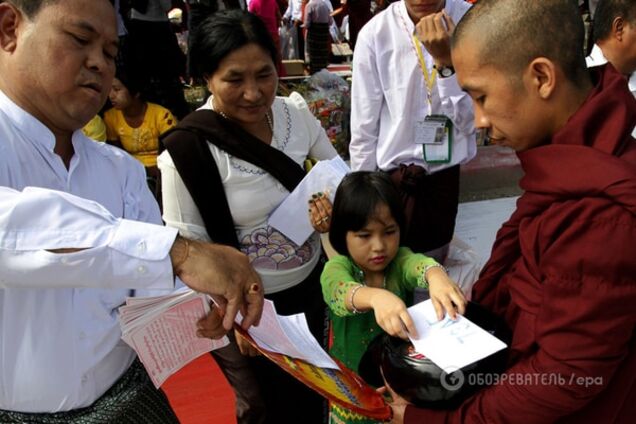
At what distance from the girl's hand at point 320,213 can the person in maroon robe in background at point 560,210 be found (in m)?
0.81

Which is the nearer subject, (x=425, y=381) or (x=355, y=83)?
(x=425, y=381)

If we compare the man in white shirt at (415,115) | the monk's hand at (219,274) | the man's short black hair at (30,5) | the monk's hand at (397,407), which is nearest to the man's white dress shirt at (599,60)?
the man in white shirt at (415,115)

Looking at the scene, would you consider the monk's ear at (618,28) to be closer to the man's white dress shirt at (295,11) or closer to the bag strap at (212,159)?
the bag strap at (212,159)

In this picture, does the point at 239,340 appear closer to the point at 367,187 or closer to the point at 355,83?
the point at 367,187

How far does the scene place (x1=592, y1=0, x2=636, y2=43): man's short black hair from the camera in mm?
2365

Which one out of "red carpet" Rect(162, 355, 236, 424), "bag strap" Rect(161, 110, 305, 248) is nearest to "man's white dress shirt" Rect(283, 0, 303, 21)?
"red carpet" Rect(162, 355, 236, 424)

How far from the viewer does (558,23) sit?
102 centimetres

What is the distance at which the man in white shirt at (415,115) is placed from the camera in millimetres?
2559

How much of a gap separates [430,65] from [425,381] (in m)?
1.77

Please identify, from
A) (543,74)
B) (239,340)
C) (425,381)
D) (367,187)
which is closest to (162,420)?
(239,340)

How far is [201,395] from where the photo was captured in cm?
263

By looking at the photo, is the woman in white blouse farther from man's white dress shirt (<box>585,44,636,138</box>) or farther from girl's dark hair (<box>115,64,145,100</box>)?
girl's dark hair (<box>115,64,145,100</box>)

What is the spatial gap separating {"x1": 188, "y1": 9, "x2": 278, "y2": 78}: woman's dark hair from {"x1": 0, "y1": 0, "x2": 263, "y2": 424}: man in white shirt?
63 centimetres

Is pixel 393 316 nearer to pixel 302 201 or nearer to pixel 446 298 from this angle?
pixel 446 298
